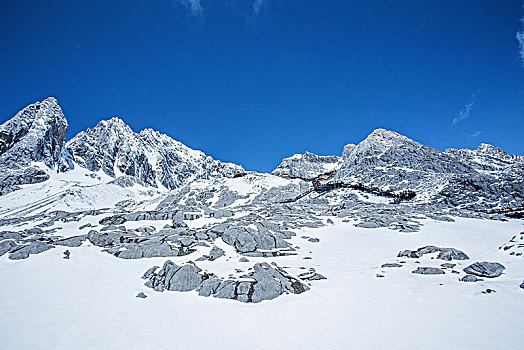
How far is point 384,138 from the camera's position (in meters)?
110

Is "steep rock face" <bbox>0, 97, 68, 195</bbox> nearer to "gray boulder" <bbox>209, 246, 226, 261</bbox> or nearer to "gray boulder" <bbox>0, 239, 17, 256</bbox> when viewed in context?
"gray boulder" <bbox>0, 239, 17, 256</bbox>

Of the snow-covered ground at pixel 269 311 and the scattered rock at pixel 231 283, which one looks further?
the scattered rock at pixel 231 283

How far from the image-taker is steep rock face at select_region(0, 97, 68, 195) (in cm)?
13612

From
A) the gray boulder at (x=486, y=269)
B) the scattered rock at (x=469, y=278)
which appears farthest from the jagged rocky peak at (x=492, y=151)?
the scattered rock at (x=469, y=278)

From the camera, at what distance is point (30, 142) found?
15075cm

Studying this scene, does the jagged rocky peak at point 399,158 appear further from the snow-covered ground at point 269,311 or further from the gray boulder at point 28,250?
the gray boulder at point 28,250

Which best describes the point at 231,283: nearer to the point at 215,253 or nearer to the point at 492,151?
the point at 215,253

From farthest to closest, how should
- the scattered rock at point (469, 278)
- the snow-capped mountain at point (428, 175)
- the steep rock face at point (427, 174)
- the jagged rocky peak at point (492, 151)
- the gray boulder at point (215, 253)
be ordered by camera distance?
1. the jagged rocky peak at point (492, 151)
2. the steep rock face at point (427, 174)
3. the snow-capped mountain at point (428, 175)
4. the gray boulder at point (215, 253)
5. the scattered rock at point (469, 278)

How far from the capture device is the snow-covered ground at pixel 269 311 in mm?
8438

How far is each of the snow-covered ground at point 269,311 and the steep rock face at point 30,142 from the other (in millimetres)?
163725

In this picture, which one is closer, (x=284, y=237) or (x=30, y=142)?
(x=284, y=237)

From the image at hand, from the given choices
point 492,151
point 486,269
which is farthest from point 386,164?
point 492,151

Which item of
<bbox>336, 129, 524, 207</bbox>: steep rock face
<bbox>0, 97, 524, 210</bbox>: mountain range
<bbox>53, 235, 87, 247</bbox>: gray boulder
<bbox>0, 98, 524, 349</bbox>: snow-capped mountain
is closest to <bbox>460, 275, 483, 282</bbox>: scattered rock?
<bbox>0, 98, 524, 349</bbox>: snow-capped mountain

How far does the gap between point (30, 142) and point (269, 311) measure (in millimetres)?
200802
